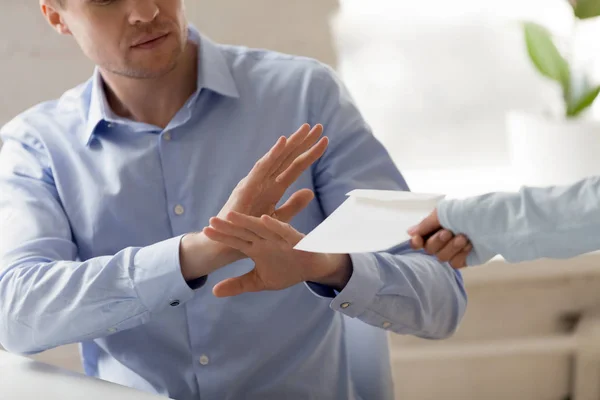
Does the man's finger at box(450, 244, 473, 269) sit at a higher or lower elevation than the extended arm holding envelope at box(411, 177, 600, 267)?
lower

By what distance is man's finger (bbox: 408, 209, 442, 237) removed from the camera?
3.77 ft

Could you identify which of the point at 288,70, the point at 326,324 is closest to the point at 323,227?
the point at 326,324

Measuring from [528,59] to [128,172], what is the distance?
1.16 metres

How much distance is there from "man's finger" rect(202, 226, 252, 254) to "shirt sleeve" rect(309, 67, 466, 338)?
15cm

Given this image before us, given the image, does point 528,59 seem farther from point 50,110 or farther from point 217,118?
point 50,110

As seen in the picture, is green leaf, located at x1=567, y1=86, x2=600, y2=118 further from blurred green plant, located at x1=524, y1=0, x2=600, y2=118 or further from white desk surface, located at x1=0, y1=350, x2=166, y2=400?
white desk surface, located at x1=0, y1=350, x2=166, y2=400

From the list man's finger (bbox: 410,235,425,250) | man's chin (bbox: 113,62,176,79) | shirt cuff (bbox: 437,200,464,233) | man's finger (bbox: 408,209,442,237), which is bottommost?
man's finger (bbox: 410,235,425,250)

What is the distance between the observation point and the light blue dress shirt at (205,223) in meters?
1.33

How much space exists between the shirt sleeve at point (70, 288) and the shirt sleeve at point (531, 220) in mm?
427

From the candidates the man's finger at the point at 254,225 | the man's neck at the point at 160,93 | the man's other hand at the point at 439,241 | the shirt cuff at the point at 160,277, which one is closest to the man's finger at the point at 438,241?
the man's other hand at the point at 439,241

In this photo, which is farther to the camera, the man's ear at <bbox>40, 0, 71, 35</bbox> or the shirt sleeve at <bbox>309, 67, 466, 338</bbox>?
the man's ear at <bbox>40, 0, 71, 35</bbox>

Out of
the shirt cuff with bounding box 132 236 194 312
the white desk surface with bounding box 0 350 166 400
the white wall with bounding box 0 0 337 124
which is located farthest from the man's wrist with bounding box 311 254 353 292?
the white wall with bounding box 0 0 337 124

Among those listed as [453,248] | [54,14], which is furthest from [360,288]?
[54,14]

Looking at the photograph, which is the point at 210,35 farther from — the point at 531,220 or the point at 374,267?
the point at 531,220
